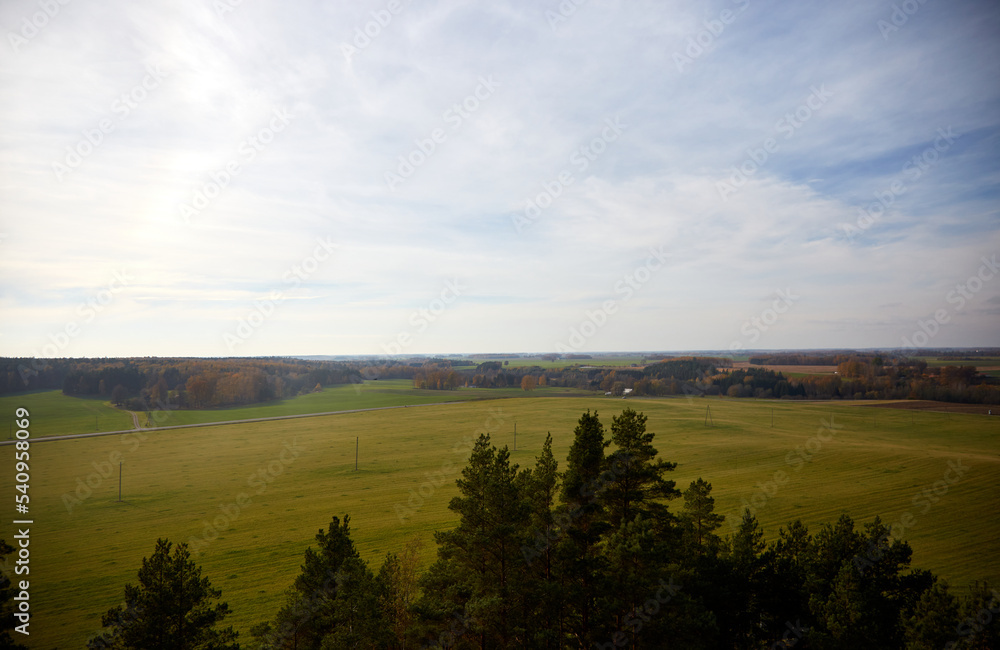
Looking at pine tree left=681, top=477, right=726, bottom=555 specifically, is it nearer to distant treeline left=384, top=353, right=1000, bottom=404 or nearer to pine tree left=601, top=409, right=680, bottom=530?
pine tree left=601, top=409, right=680, bottom=530

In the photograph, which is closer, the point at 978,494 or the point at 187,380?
the point at 978,494

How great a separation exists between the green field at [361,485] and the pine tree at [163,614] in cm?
1561

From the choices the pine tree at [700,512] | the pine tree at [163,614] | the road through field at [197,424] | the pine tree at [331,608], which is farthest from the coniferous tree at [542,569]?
the road through field at [197,424]

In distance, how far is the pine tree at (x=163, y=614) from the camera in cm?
1410

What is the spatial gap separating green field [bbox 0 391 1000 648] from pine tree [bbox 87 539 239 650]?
1561 cm

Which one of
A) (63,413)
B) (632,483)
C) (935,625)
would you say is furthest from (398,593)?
(63,413)

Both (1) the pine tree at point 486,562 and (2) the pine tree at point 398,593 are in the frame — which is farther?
(2) the pine tree at point 398,593

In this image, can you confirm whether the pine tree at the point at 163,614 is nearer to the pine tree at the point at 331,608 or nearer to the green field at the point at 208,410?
the pine tree at the point at 331,608

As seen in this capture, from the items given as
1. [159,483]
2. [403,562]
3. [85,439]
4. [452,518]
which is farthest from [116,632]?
[85,439]

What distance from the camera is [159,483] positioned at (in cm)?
6469

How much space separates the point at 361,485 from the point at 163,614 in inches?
2074

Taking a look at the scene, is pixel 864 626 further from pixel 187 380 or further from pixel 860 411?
pixel 187 380

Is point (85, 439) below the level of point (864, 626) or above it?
below

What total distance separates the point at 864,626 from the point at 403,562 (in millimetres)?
18681
